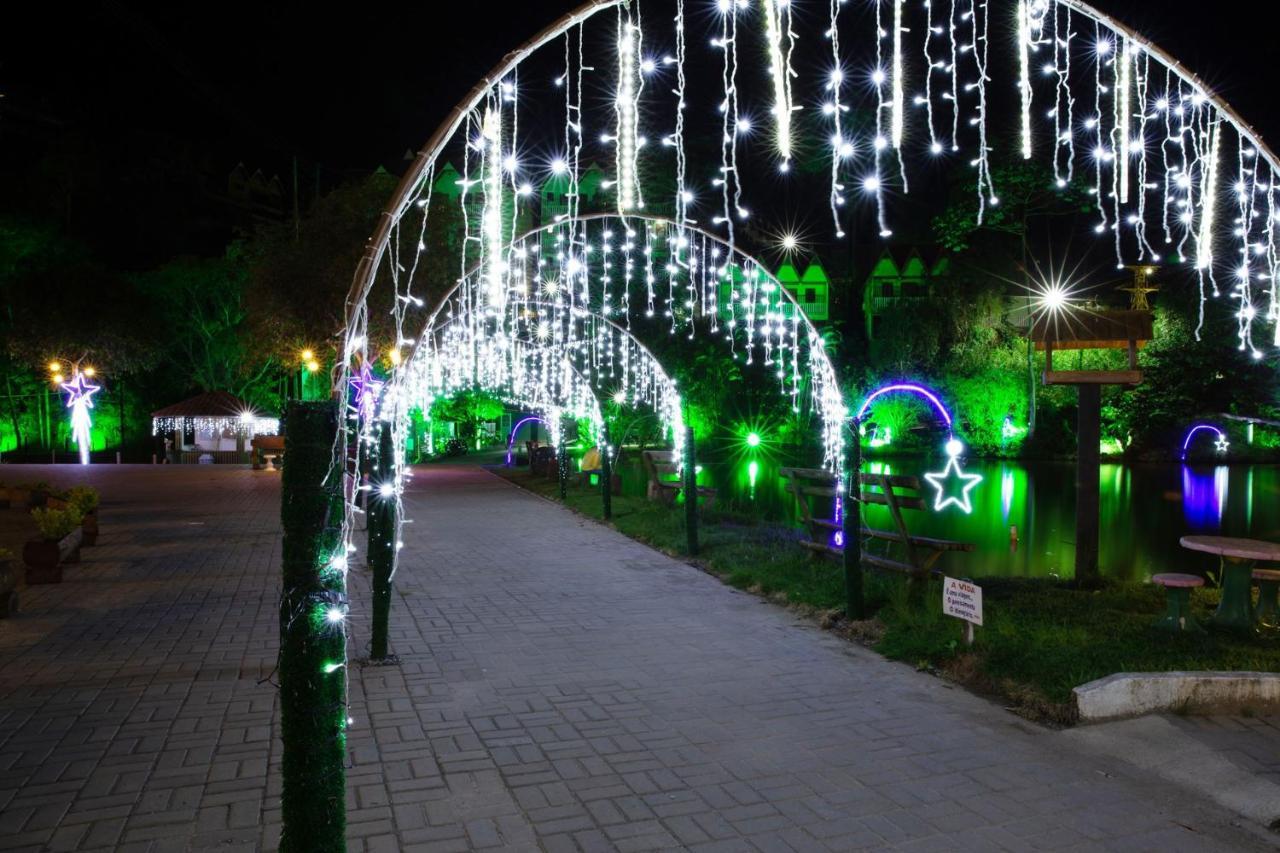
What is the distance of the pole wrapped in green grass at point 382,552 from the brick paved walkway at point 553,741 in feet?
0.94

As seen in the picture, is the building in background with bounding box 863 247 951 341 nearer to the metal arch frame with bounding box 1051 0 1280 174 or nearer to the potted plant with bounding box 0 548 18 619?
the metal arch frame with bounding box 1051 0 1280 174

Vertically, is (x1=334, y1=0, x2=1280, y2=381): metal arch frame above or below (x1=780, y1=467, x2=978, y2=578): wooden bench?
above

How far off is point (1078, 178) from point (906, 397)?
12.8 meters

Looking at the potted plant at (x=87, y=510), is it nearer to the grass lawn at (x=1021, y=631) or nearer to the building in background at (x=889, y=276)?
the grass lawn at (x=1021, y=631)

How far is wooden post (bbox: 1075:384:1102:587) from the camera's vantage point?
8.96 m

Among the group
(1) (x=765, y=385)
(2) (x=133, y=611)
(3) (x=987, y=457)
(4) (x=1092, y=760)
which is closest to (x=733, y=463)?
(1) (x=765, y=385)

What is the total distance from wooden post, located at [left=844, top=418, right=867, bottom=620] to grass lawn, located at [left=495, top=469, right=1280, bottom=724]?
0.47 feet

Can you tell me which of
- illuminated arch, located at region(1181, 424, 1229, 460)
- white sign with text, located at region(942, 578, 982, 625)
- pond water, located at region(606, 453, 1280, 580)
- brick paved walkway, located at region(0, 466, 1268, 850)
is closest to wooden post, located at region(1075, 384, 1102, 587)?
pond water, located at region(606, 453, 1280, 580)

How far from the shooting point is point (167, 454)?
35.4m

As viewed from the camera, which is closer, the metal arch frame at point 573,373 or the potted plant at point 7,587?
the potted plant at point 7,587

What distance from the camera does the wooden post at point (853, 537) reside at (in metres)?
7.34

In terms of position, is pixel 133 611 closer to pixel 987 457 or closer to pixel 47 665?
pixel 47 665

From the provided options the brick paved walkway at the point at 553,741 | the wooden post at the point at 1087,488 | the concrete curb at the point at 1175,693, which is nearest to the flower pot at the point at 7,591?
the brick paved walkway at the point at 553,741

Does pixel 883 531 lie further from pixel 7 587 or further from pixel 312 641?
pixel 7 587
